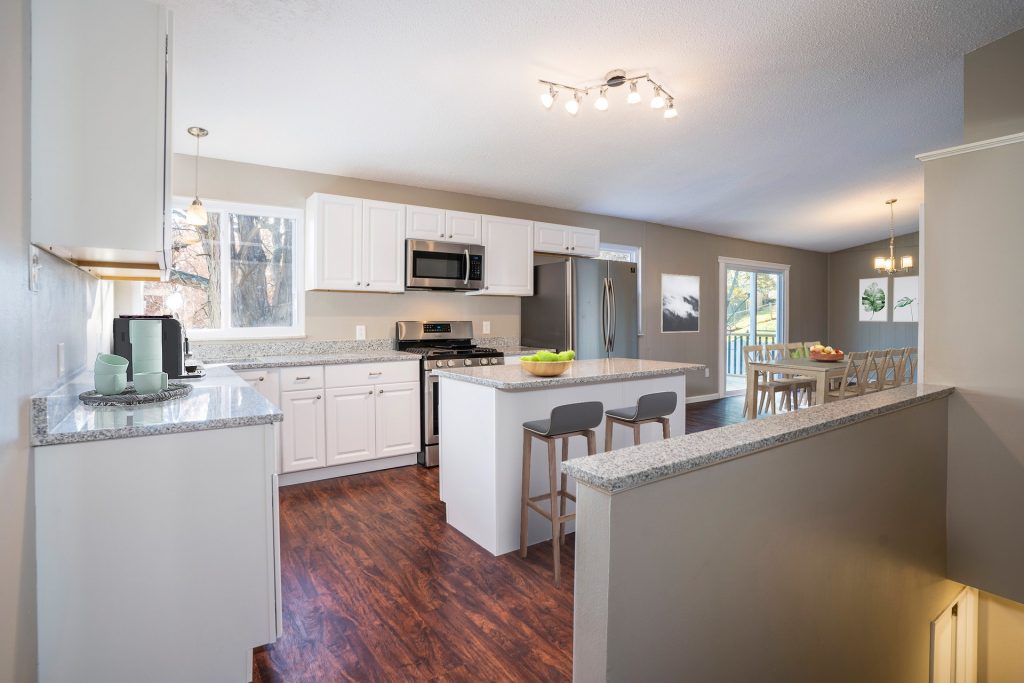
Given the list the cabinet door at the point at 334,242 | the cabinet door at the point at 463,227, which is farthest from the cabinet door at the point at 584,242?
the cabinet door at the point at 334,242

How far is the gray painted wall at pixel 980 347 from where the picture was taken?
2320mm

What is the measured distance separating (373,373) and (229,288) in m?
1.30

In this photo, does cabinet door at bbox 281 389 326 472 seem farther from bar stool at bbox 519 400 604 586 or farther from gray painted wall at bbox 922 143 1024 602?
gray painted wall at bbox 922 143 1024 602

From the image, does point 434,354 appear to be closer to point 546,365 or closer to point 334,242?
point 334,242

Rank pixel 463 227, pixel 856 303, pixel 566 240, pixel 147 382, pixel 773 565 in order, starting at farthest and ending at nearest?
pixel 856 303, pixel 566 240, pixel 463 227, pixel 147 382, pixel 773 565

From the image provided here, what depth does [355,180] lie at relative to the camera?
438 cm

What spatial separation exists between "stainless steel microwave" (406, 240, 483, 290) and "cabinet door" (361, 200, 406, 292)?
0.24ft

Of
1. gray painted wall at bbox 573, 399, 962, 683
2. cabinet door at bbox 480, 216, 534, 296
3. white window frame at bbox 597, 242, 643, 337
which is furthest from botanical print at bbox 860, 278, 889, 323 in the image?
gray painted wall at bbox 573, 399, 962, 683

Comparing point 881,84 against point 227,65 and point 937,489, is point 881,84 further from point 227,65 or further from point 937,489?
point 227,65

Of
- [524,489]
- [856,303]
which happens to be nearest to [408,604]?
[524,489]

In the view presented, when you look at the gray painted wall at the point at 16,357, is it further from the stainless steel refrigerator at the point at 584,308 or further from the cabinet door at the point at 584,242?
the cabinet door at the point at 584,242

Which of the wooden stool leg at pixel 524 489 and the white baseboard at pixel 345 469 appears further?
the white baseboard at pixel 345 469

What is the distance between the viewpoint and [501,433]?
2533 mm

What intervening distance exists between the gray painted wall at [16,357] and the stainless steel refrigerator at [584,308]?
3.83 meters
